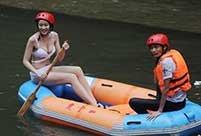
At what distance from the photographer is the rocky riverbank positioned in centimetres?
1455

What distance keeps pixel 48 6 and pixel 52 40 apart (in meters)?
9.07

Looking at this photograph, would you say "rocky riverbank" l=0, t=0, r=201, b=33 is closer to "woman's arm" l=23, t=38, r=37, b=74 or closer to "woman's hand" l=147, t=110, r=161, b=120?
"woman's arm" l=23, t=38, r=37, b=74

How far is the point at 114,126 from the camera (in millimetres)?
6613

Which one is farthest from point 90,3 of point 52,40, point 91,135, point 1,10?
point 91,135

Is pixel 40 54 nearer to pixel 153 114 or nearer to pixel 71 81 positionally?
pixel 71 81

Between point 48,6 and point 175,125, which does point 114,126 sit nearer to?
point 175,125

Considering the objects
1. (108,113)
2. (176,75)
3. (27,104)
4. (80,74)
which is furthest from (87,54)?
(176,75)

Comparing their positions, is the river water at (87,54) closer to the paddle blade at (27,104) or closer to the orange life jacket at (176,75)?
the paddle blade at (27,104)

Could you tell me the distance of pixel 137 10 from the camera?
50.7ft

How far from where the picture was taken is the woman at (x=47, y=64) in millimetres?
7500

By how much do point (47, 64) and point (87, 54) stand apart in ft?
11.6

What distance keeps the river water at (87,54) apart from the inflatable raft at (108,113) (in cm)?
22

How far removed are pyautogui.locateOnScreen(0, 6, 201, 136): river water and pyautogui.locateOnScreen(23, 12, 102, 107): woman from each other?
1.91 feet

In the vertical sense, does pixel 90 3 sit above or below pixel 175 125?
above
